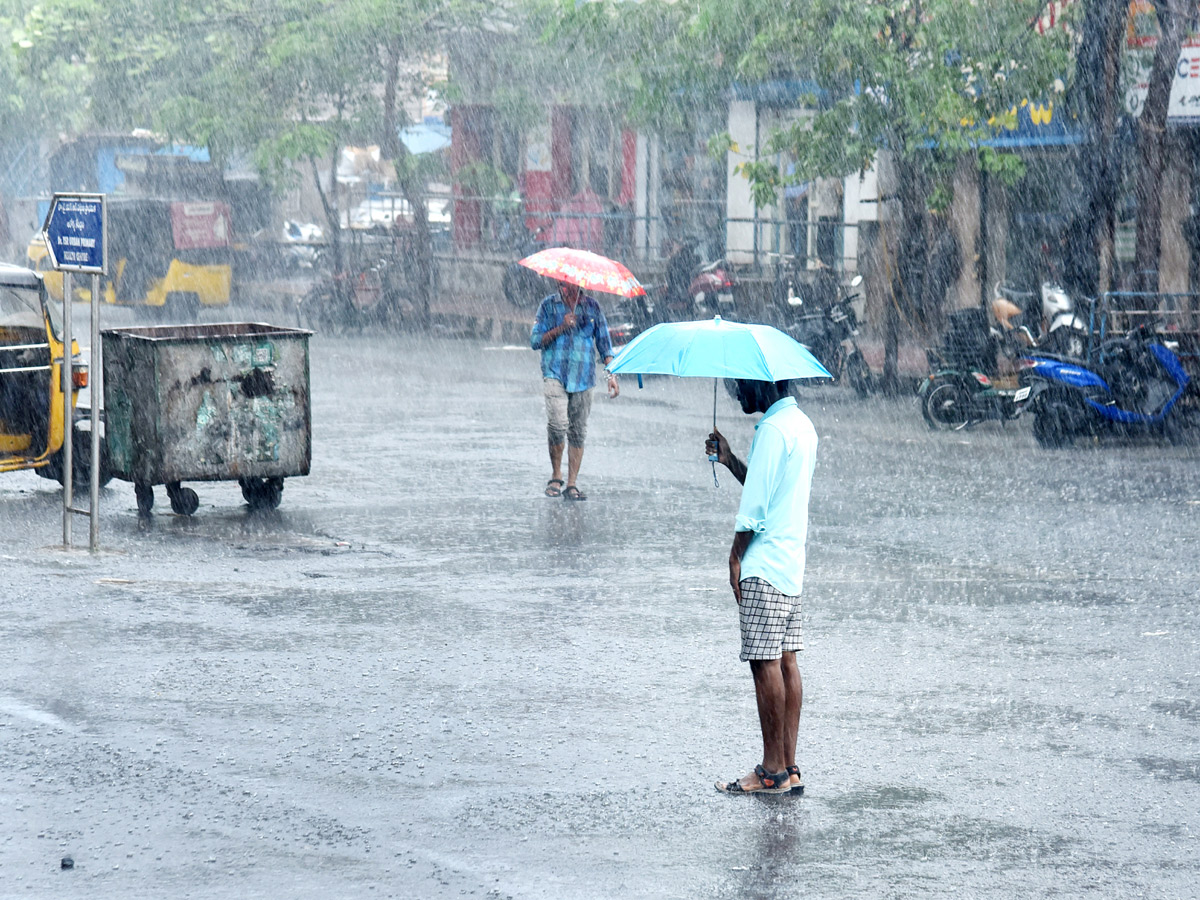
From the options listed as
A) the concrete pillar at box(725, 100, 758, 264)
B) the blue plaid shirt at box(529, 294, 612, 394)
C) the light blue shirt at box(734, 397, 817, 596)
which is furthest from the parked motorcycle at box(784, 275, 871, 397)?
the light blue shirt at box(734, 397, 817, 596)

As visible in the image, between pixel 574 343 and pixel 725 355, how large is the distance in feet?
21.6

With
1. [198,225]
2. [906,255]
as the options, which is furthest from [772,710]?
[198,225]

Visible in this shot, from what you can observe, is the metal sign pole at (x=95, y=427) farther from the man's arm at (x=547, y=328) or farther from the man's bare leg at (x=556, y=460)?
the man's bare leg at (x=556, y=460)

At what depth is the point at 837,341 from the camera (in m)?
20.2

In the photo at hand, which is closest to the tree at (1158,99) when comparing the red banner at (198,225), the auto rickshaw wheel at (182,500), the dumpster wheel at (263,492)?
the dumpster wheel at (263,492)

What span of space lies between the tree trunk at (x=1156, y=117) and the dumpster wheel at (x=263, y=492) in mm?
10737

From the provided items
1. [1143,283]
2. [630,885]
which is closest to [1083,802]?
[630,885]

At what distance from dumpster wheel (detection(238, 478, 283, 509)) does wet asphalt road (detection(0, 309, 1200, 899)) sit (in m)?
0.16

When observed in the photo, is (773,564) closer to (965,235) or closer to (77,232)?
(77,232)

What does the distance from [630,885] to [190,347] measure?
7317 mm

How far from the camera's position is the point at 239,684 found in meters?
7.49

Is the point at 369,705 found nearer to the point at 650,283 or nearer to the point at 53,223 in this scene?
the point at 53,223

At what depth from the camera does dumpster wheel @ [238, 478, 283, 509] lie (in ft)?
39.8

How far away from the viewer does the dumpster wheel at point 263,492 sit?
12125 millimetres
